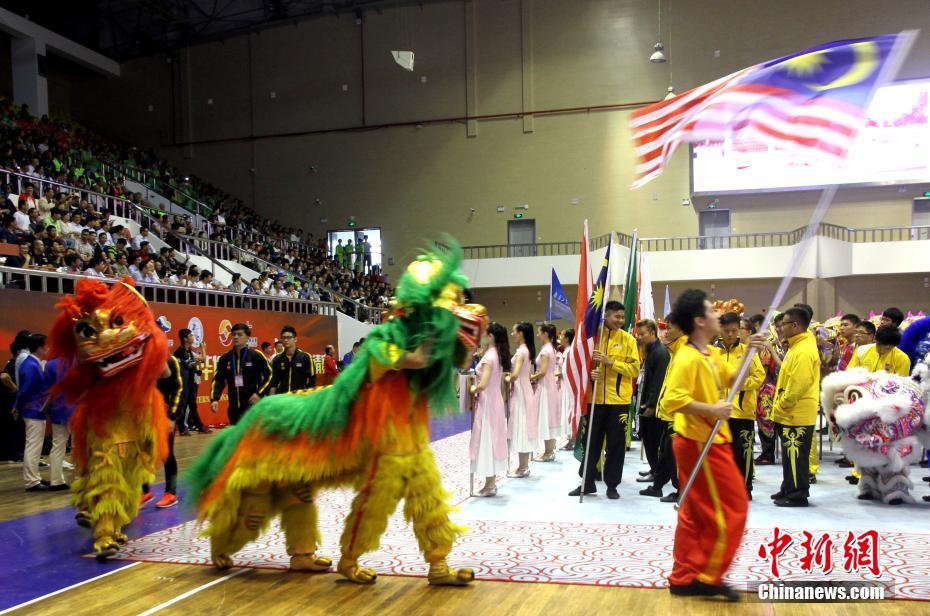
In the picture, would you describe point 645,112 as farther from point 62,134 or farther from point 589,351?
point 62,134

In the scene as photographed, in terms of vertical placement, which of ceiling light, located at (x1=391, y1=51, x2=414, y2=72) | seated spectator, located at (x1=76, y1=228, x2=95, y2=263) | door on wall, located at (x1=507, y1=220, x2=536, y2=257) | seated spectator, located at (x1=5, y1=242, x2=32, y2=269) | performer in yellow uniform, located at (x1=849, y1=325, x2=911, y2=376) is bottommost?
performer in yellow uniform, located at (x1=849, y1=325, x2=911, y2=376)

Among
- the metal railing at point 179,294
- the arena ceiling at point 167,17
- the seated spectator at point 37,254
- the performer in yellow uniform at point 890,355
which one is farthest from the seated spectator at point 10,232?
the arena ceiling at point 167,17

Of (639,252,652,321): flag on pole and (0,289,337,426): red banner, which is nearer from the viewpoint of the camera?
(0,289,337,426): red banner

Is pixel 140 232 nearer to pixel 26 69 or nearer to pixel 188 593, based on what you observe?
pixel 26 69

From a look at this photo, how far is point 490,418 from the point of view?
21.3ft

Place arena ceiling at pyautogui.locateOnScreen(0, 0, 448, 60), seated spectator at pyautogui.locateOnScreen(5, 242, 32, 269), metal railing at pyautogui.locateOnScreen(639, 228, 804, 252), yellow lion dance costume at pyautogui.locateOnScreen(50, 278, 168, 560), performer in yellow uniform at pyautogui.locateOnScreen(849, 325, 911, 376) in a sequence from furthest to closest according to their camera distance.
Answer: arena ceiling at pyautogui.locateOnScreen(0, 0, 448, 60) < metal railing at pyautogui.locateOnScreen(639, 228, 804, 252) < seated spectator at pyautogui.locateOnScreen(5, 242, 32, 269) < performer in yellow uniform at pyautogui.locateOnScreen(849, 325, 911, 376) < yellow lion dance costume at pyautogui.locateOnScreen(50, 278, 168, 560)

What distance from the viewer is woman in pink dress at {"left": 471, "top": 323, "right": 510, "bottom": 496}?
631 cm

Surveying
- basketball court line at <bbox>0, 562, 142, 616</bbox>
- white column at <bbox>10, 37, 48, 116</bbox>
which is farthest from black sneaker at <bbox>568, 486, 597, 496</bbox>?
white column at <bbox>10, 37, 48, 116</bbox>

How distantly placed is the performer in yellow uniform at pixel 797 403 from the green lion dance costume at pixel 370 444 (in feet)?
8.94

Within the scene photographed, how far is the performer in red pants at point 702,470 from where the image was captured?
138 inches

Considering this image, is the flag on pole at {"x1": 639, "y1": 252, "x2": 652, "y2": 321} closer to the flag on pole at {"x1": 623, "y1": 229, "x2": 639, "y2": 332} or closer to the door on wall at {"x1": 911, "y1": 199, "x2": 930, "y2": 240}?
the flag on pole at {"x1": 623, "y1": 229, "x2": 639, "y2": 332}

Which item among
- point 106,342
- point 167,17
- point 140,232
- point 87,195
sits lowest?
point 106,342

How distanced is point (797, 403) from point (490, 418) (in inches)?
96.9

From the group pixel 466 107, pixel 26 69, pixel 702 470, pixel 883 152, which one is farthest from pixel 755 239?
pixel 26 69
